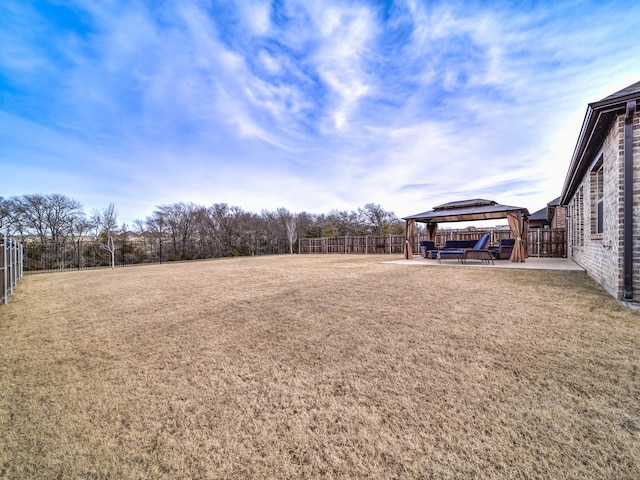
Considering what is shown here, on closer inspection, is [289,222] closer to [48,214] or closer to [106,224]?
[106,224]

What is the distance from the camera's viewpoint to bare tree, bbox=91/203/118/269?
15.3 m

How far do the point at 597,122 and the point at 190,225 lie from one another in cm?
2423

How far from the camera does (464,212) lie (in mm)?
12070

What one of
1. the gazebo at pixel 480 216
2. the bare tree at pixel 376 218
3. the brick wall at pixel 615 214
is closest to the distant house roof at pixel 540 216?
the gazebo at pixel 480 216

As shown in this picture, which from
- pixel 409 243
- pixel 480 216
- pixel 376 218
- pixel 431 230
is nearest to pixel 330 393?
pixel 409 243

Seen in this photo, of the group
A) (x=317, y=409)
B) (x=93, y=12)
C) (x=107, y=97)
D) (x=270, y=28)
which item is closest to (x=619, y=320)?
(x=317, y=409)

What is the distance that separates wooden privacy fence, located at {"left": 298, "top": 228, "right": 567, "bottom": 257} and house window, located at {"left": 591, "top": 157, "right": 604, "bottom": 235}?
298 inches

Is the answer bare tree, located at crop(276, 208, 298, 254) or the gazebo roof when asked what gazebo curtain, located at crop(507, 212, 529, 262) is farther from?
bare tree, located at crop(276, 208, 298, 254)

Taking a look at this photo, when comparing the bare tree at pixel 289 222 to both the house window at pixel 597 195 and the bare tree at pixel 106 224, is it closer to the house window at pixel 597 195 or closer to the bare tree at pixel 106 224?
the bare tree at pixel 106 224

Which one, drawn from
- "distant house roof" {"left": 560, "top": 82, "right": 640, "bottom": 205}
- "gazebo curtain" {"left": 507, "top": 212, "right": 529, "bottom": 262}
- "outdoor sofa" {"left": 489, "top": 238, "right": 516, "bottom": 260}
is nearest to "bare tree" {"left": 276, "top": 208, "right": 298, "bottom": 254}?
"outdoor sofa" {"left": 489, "top": 238, "right": 516, "bottom": 260}

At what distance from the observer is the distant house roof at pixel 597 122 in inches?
152

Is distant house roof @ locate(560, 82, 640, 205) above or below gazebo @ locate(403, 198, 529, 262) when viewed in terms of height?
above

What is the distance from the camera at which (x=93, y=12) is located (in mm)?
6117

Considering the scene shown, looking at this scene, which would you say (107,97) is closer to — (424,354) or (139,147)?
(139,147)
